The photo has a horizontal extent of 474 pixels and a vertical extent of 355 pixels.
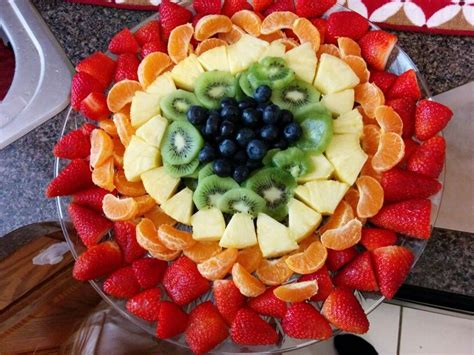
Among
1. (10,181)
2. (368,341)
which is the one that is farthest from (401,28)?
(10,181)

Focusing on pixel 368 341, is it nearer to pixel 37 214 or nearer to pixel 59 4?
pixel 37 214

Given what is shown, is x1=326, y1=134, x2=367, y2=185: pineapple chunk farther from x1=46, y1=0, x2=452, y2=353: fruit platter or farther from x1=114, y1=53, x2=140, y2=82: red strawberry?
x1=114, y1=53, x2=140, y2=82: red strawberry

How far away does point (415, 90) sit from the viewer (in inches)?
43.7

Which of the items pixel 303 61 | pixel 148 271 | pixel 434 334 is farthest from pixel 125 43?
pixel 434 334

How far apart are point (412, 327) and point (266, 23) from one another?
97 centimetres

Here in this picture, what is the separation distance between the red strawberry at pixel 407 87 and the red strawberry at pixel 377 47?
6 cm

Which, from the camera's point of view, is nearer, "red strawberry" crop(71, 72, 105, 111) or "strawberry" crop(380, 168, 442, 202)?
"strawberry" crop(380, 168, 442, 202)

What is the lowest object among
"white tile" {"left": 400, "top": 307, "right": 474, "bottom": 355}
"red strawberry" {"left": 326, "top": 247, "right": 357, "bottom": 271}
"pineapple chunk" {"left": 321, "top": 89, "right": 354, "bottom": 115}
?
"white tile" {"left": 400, "top": 307, "right": 474, "bottom": 355}

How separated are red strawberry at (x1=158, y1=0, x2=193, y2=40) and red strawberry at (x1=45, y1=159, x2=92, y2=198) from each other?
13.6 inches

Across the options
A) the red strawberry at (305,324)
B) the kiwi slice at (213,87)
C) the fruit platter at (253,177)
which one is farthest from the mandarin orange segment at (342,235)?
the kiwi slice at (213,87)

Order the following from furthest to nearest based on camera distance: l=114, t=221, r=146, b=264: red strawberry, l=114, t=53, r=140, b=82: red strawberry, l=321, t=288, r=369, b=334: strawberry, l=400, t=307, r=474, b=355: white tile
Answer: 1. l=400, t=307, r=474, b=355: white tile
2. l=114, t=53, r=140, b=82: red strawberry
3. l=114, t=221, r=146, b=264: red strawberry
4. l=321, t=288, r=369, b=334: strawberry

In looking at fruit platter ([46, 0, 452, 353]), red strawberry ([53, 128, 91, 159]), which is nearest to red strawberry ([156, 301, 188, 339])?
fruit platter ([46, 0, 452, 353])

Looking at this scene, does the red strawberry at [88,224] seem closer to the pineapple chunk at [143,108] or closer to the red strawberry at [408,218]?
the pineapple chunk at [143,108]

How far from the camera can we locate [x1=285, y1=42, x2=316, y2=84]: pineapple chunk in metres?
1.14
